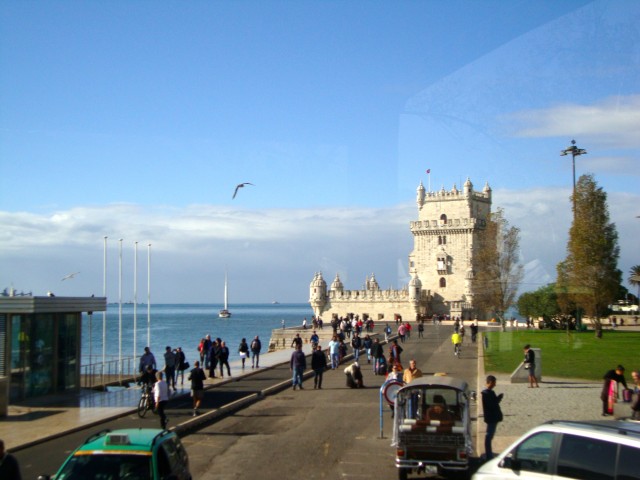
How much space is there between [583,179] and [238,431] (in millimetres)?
40985

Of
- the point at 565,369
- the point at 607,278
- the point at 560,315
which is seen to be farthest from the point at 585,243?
the point at 565,369

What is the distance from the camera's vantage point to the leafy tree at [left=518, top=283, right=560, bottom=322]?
214 feet

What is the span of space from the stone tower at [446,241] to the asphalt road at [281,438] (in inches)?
2428

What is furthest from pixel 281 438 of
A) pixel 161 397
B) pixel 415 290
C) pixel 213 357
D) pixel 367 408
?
pixel 415 290

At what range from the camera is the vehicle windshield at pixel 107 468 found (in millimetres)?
9322

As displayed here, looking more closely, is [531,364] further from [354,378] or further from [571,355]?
[571,355]

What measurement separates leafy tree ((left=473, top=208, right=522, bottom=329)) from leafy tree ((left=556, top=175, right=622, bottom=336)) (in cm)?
583

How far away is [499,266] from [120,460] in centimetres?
5241

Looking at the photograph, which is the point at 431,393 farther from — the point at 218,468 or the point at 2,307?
the point at 2,307

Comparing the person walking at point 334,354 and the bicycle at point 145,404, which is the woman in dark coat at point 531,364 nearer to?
the person walking at point 334,354

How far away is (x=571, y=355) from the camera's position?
115 ft

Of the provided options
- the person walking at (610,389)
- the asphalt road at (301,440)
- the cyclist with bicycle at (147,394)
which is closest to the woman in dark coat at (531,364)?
the asphalt road at (301,440)

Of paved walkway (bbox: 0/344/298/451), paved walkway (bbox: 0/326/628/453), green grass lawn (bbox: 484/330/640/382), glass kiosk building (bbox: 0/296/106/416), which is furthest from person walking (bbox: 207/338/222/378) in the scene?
green grass lawn (bbox: 484/330/640/382)

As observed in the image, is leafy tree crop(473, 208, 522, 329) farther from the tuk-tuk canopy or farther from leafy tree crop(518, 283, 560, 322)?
the tuk-tuk canopy
